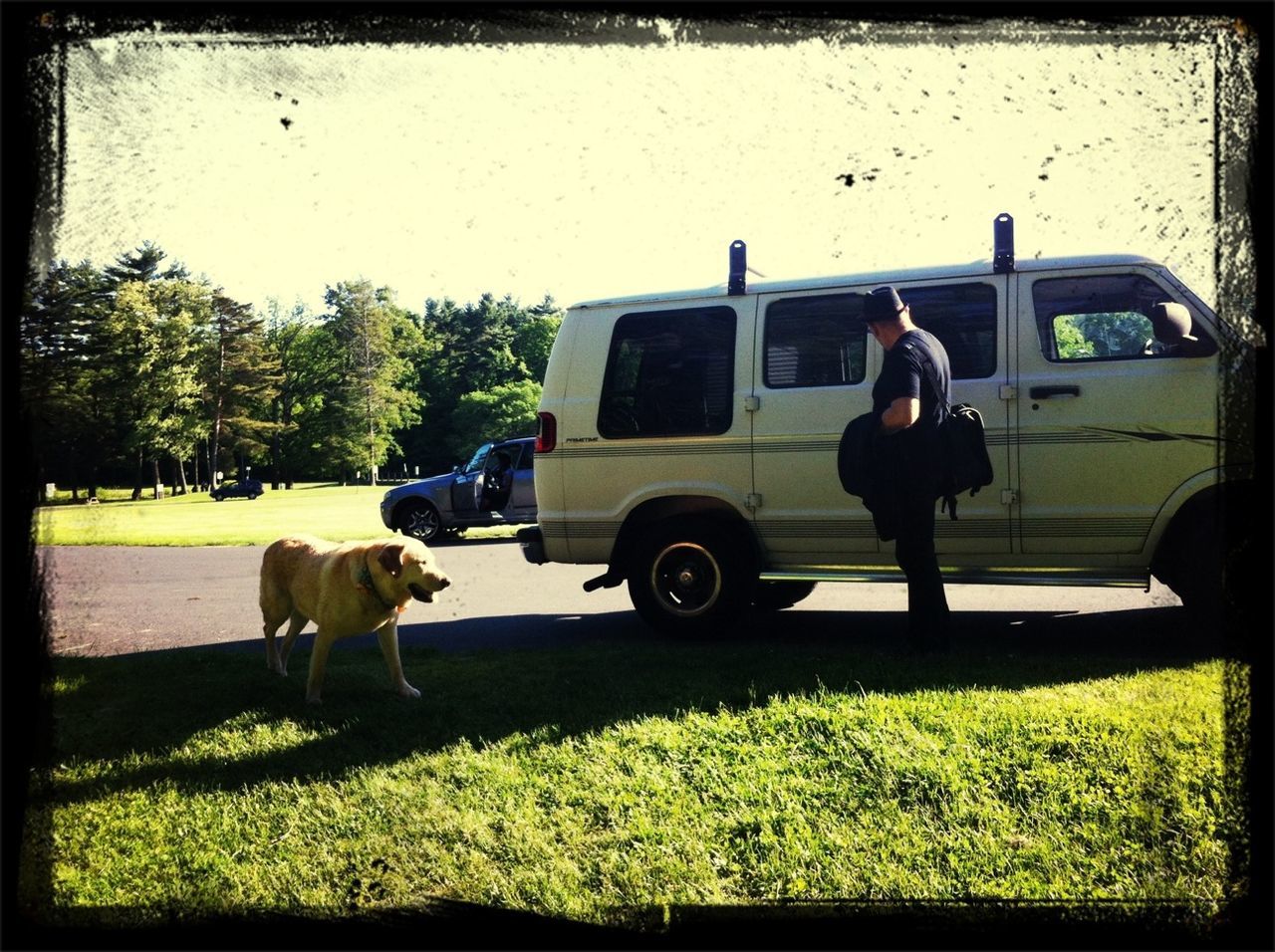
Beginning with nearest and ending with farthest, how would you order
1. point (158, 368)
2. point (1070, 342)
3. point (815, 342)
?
point (158, 368) → point (1070, 342) → point (815, 342)

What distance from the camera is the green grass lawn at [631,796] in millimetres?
2219

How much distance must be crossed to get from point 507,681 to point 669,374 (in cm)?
233

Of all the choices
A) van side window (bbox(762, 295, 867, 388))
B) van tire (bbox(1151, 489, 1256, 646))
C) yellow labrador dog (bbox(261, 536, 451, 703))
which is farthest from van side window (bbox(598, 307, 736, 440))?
van tire (bbox(1151, 489, 1256, 646))

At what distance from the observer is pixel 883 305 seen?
4.72 metres

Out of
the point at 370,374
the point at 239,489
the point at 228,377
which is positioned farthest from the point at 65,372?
the point at 370,374

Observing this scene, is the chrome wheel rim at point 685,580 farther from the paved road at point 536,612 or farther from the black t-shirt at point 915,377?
the black t-shirt at point 915,377

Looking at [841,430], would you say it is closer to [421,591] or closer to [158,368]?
[421,591]

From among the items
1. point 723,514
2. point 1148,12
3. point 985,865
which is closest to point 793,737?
point 985,865

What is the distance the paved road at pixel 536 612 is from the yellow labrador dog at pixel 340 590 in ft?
0.82

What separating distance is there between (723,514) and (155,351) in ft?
11.3

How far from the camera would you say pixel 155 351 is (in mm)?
3016

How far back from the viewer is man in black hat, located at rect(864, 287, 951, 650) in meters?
3.91

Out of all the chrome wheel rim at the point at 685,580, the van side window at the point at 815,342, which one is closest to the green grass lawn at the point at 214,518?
the chrome wheel rim at the point at 685,580

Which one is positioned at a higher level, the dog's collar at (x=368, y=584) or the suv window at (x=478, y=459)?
the suv window at (x=478, y=459)
